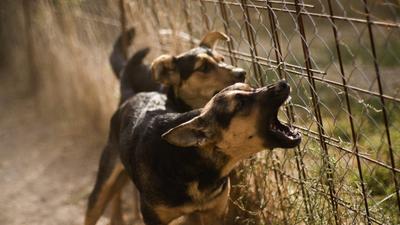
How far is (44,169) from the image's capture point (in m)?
7.96

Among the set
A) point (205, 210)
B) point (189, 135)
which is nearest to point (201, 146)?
point (189, 135)

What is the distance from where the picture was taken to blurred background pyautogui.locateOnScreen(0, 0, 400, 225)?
158 inches

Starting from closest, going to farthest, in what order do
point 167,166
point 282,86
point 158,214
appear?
point 282,86 < point 167,166 < point 158,214

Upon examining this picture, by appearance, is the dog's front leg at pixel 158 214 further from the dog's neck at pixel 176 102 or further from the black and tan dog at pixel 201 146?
the dog's neck at pixel 176 102

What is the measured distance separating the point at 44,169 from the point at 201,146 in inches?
167

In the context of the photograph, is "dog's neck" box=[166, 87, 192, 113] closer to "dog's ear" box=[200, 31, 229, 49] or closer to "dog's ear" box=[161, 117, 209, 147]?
"dog's ear" box=[200, 31, 229, 49]

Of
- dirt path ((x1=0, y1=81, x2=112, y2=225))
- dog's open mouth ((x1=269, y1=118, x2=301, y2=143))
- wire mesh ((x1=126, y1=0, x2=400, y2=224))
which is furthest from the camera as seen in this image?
dirt path ((x1=0, y1=81, x2=112, y2=225))

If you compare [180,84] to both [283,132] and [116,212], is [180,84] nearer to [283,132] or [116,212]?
[116,212]

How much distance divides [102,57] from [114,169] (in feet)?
10.8

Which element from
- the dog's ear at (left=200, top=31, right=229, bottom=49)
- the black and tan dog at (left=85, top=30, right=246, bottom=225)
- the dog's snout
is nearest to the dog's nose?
the black and tan dog at (left=85, top=30, right=246, bottom=225)

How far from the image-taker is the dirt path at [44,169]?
6.82m

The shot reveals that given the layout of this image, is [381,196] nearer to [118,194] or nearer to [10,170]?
[118,194]

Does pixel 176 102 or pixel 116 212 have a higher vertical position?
pixel 176 102

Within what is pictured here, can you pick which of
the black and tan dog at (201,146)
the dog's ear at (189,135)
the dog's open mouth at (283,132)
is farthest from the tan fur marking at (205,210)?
the dog's open mouth at (283,132)
